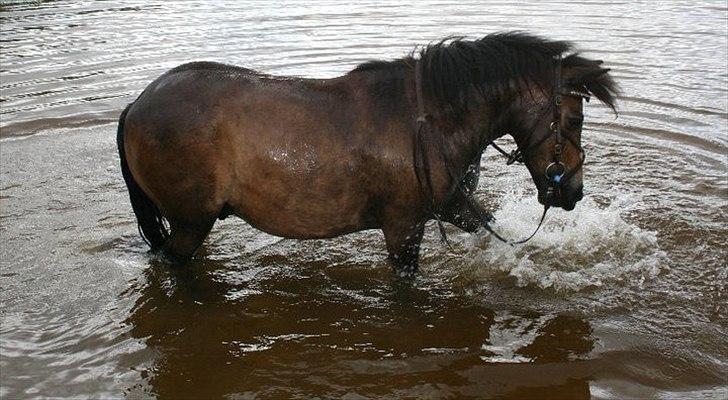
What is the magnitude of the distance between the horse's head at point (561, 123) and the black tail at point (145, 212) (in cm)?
276

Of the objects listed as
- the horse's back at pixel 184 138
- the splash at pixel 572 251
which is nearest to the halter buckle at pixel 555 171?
the splash at pixel 572 251

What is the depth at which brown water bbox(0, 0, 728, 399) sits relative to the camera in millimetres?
4258

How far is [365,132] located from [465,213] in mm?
1095

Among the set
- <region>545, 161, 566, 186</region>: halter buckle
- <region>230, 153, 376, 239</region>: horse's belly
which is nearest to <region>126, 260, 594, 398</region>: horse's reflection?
<region>230, 153, 376, 239</region>: horse's belly

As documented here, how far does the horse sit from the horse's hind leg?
0.21 metres

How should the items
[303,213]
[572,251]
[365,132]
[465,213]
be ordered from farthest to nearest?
[572,251]
[465,213]
[303,213]
[365,132]

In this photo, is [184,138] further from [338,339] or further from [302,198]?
[338,339]

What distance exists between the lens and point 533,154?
4.67 m

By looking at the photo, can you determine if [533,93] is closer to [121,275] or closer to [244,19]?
[121,275]

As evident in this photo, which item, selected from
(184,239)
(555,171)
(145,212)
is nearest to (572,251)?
(555,171)

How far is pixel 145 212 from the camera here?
5289mm

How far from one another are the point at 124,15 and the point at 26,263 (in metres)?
13.3

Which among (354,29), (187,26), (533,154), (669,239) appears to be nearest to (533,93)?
(533,154)

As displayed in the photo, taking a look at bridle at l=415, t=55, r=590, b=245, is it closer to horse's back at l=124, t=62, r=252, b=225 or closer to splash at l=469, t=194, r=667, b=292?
splash at l=469, t=194, r=667, b=292
